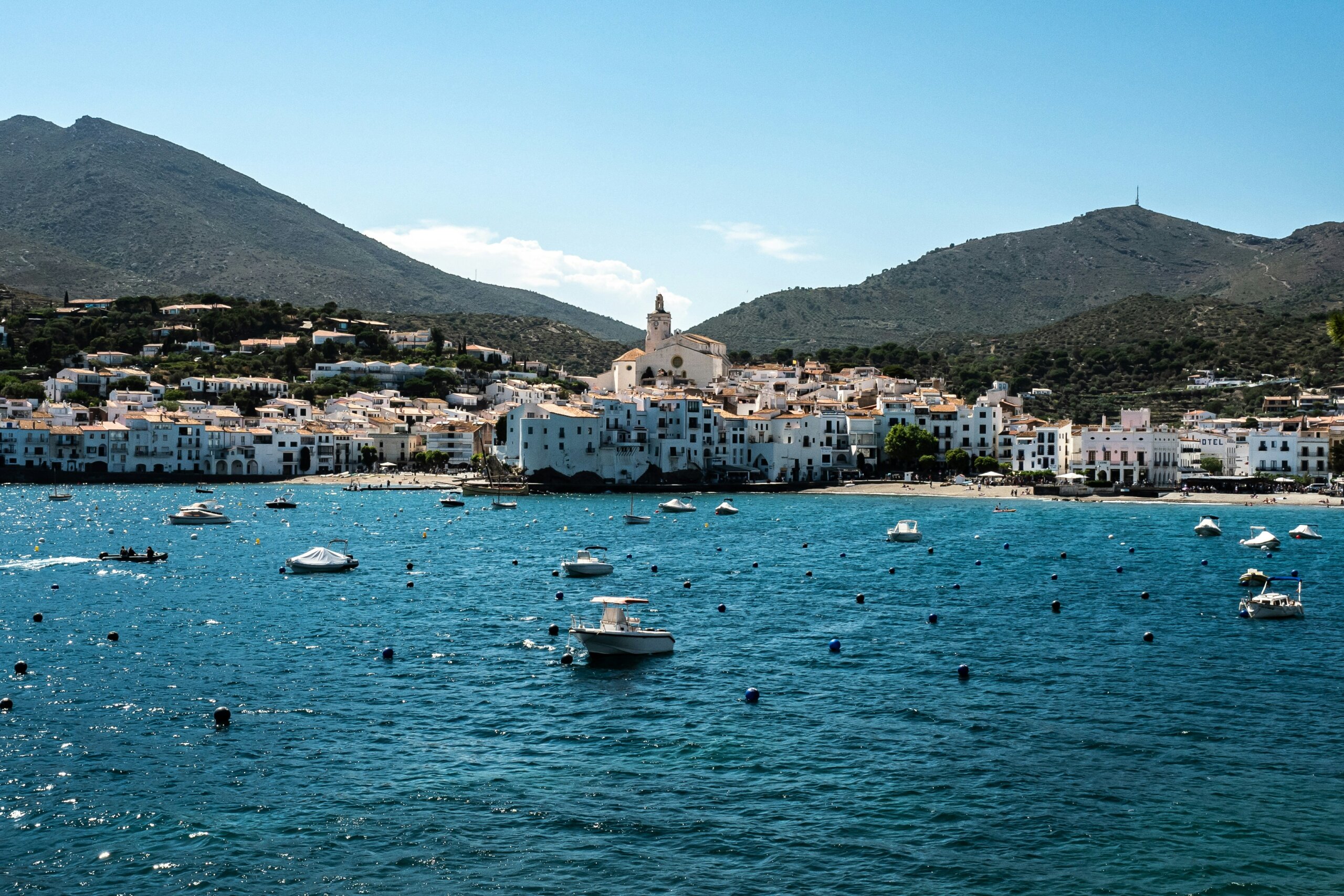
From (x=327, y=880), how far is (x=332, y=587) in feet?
98.8

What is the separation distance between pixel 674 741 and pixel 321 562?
3040 cm

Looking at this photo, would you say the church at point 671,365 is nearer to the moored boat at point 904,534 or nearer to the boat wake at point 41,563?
the moored boat at point 904,534

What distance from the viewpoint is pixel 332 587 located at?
147ft

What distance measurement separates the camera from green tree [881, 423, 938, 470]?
117 metres

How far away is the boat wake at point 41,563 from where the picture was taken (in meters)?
49.0

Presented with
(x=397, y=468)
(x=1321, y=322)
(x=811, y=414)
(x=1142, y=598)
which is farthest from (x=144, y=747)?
(x=1321, y=322)

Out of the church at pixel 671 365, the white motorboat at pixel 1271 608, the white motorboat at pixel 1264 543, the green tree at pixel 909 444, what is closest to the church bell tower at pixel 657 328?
the church at pixel 671 365

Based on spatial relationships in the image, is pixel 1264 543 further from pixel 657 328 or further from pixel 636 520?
pixel 657 328

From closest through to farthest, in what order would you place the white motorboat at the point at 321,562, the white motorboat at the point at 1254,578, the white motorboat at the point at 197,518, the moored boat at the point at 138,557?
the white motorboat at the point at 1254,578 → the white motorboat at the point at 321,562 → the moored boat at the point at 138,557 → the white motorboat at the point at 197,518

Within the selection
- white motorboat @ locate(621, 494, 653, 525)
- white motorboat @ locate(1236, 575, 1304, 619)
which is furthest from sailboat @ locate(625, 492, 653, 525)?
white motorboat @ locate(1236, 575, 1304, 619)

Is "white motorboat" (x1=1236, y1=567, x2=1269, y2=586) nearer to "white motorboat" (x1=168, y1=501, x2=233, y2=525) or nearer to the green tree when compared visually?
"white motorboat" (x1=168, y1=501, x2=233, y2=525)

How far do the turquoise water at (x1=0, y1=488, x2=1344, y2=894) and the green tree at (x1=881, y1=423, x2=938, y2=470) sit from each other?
69649 millimetres

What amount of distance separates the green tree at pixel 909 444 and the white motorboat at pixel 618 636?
88.8 meters

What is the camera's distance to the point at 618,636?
2956cm
